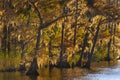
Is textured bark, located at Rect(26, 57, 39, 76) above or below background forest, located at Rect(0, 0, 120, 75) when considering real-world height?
below

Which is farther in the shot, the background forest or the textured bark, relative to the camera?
the background forest

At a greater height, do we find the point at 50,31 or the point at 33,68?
the point at 50,31

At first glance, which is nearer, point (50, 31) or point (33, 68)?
point (33, 68)

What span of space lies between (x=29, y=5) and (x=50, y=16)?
7.92 feet

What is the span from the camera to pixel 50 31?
148ft

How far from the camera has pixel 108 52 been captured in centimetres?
5775

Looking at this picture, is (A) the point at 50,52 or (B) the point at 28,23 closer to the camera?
(B) the point at 28,23

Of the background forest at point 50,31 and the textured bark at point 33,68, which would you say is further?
the background forest at point 50,31

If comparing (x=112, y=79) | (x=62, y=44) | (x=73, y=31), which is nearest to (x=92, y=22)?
(x=73, y=31)

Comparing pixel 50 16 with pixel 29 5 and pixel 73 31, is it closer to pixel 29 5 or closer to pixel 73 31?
pixel 29 5

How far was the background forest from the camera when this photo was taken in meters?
36.5

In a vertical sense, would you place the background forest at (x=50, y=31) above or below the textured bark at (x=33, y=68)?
above

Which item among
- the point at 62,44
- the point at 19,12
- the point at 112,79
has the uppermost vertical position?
the point at 19,12

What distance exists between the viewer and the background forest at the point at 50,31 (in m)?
36.5
